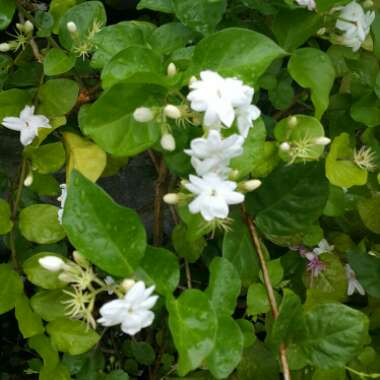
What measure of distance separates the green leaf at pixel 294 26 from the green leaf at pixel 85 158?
327 millimetres

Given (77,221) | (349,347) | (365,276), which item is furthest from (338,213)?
(77,221)

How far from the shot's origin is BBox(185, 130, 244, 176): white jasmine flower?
697 mm

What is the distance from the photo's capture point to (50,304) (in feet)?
3.00

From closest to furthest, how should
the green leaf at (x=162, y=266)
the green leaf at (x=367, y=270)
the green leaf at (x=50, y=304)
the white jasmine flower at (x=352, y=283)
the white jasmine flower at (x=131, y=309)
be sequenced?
1. the white jasmine flower at (x=131, y=309)
2. the green leaf at (x=162, y=266)
3. the green leaf at (x=50, y=304)
4. the green leaf at (x=367, y=270)
5. the white jasmine flower at (x=352, y=283)

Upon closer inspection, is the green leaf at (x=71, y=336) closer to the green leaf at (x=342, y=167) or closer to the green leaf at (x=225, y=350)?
the green leaf at (x=225, y=350)

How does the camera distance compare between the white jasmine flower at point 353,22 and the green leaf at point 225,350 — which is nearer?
the green leaf at point 225,350

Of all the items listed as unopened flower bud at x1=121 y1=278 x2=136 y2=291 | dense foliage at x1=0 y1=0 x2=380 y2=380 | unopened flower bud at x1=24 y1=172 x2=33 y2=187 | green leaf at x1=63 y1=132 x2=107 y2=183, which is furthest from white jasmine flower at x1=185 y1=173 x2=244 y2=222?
unopened flower bud at x1=24 y1=172 x2=33 y2=187

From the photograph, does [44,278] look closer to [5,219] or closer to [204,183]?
[5,219]

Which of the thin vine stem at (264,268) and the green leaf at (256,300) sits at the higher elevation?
the thin vine stem at (264,268)

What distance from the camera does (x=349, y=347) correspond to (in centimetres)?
87

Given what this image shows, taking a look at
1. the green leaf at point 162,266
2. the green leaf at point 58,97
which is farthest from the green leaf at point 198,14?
the green leaf at point 162,266

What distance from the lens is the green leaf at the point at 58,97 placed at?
0.97 m

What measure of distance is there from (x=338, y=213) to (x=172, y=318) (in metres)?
0.42

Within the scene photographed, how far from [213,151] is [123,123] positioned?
0.43ft
